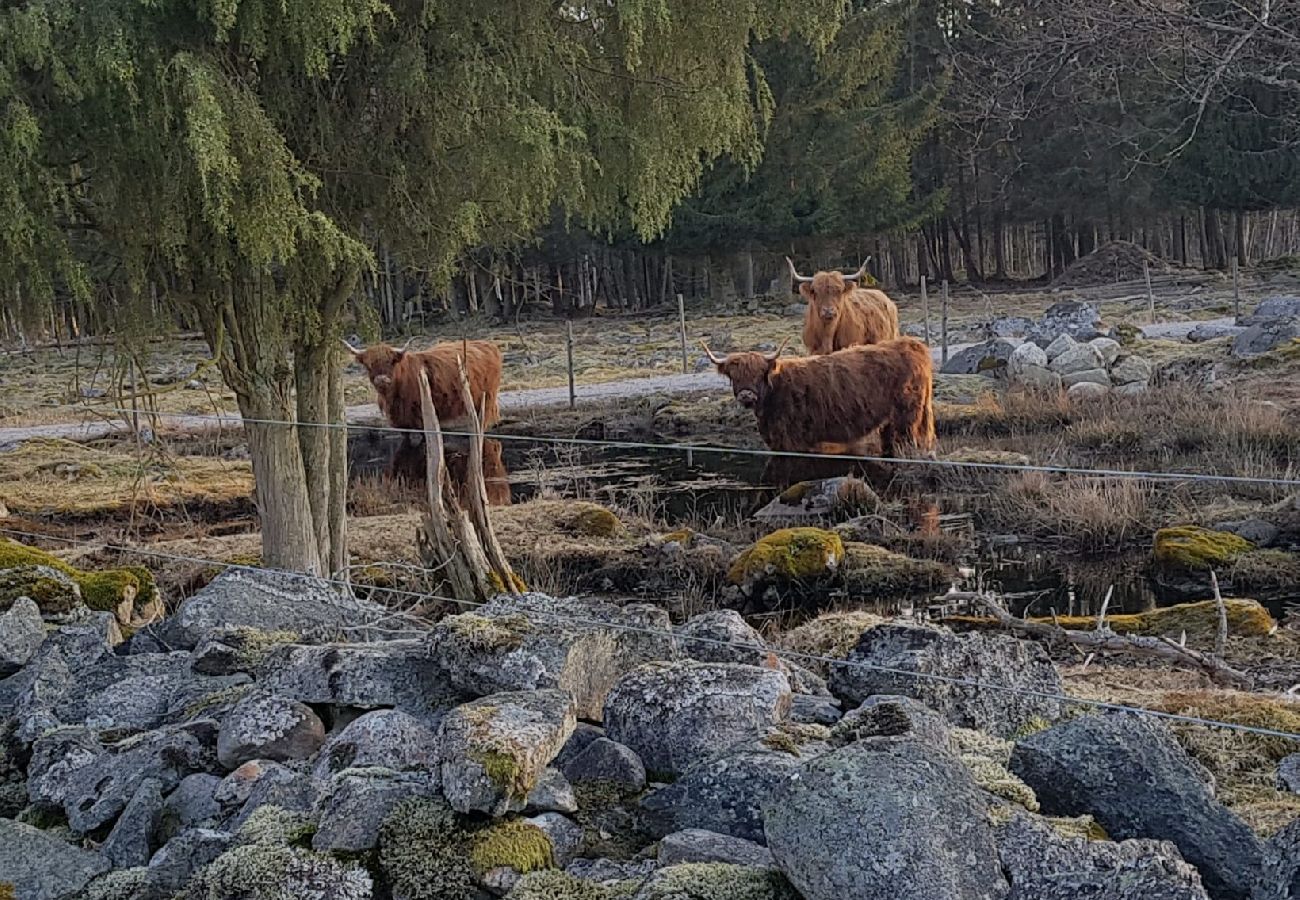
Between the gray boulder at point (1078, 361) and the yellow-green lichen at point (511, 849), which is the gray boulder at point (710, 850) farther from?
the gray boulder at point (1078, 361)

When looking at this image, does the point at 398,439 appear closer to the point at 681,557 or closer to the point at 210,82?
the point at 681,557

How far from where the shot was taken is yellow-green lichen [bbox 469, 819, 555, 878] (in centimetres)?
351

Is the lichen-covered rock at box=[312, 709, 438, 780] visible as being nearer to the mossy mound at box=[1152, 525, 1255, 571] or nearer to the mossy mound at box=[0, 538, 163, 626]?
the mossy mound at box=[0, 538, 163, 626]

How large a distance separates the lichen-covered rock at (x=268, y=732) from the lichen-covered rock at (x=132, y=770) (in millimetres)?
96

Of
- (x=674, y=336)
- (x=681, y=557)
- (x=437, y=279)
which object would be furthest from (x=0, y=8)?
(x=674, y=336)

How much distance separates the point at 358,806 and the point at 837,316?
17194mm

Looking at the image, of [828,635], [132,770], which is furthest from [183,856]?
[828,635]

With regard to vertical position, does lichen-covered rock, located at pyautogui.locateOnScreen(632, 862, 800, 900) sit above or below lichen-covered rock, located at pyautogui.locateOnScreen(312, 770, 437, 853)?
below

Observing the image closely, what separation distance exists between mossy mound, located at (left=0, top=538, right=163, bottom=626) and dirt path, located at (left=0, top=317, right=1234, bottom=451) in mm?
12789

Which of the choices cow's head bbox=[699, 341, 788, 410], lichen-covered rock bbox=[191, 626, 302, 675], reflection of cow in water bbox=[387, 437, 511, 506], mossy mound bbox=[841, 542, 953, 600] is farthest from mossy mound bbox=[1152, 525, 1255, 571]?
lichen-covered rock bbox=[191, 626, 302, 675]

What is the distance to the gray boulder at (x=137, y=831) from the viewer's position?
13.6 feet

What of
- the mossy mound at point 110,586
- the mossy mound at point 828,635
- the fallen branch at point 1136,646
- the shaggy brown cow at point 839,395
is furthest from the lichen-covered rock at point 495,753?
the shaggy brown cow at point 839,395

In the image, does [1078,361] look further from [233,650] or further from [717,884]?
[717,884]

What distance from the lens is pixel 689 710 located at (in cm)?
427
